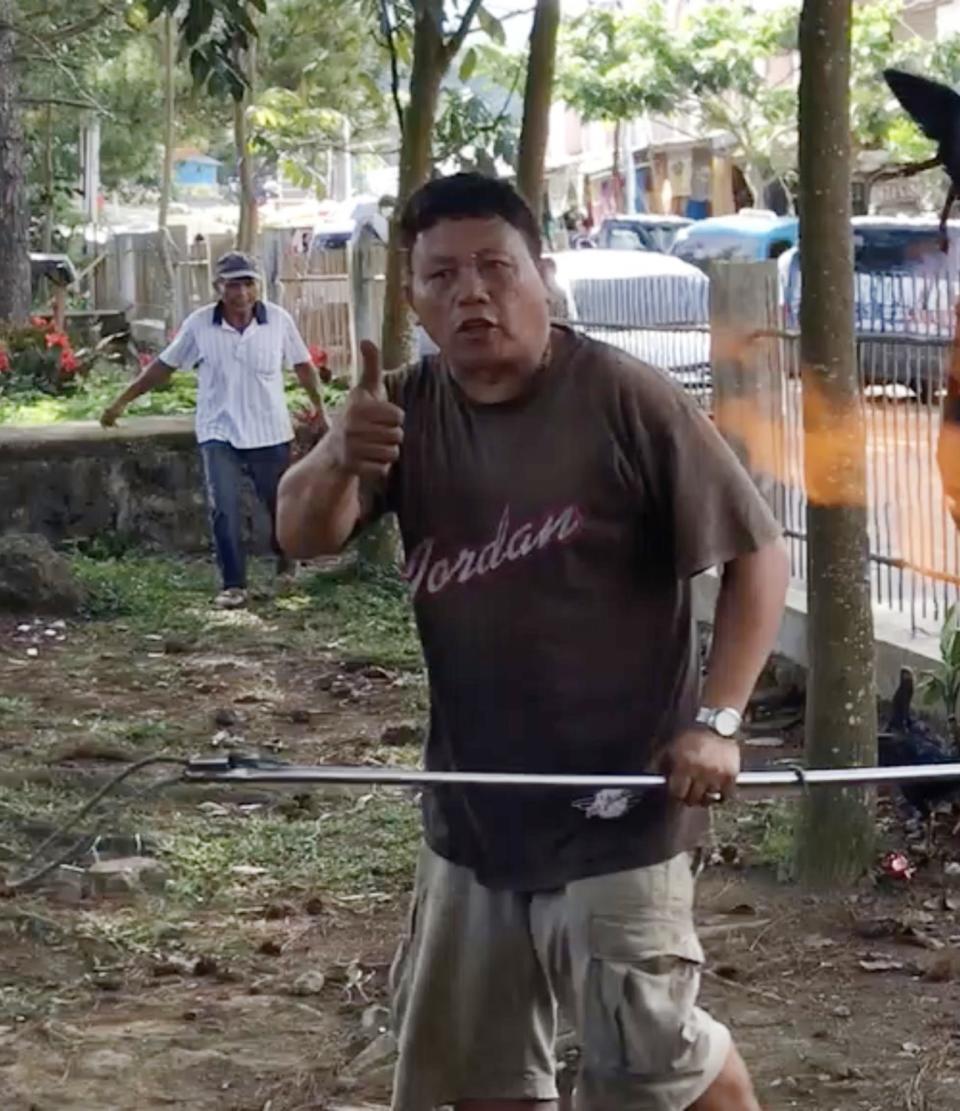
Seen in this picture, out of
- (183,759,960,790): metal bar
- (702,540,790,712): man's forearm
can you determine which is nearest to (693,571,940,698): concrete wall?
(702,540,790,712): man's forearm

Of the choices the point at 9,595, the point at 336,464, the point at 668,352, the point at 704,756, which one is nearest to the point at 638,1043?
the point at 704,756

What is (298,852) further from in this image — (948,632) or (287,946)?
(948,632)

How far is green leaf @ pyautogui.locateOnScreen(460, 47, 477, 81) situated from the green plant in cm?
446

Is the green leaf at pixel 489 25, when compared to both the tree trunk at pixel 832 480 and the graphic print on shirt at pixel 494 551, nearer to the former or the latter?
the tree trunk at pixel 832 480

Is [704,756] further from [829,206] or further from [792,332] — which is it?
[792,332]

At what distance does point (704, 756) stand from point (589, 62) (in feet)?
126

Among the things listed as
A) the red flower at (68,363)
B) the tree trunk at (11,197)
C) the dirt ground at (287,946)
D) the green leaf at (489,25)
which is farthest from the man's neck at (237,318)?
the tree trunk at (11,197)

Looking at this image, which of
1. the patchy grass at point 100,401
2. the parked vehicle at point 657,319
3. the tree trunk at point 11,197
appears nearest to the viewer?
the parked vehicle at point 657,319

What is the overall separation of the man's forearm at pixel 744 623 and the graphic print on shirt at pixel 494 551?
27 centimetres

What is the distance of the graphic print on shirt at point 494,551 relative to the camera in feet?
11.0

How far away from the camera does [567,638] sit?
337cm

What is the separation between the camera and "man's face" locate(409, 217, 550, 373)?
3348mm

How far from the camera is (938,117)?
12.8 ft

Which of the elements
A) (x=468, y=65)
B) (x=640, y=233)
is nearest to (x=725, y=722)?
(x=468, y=65)
